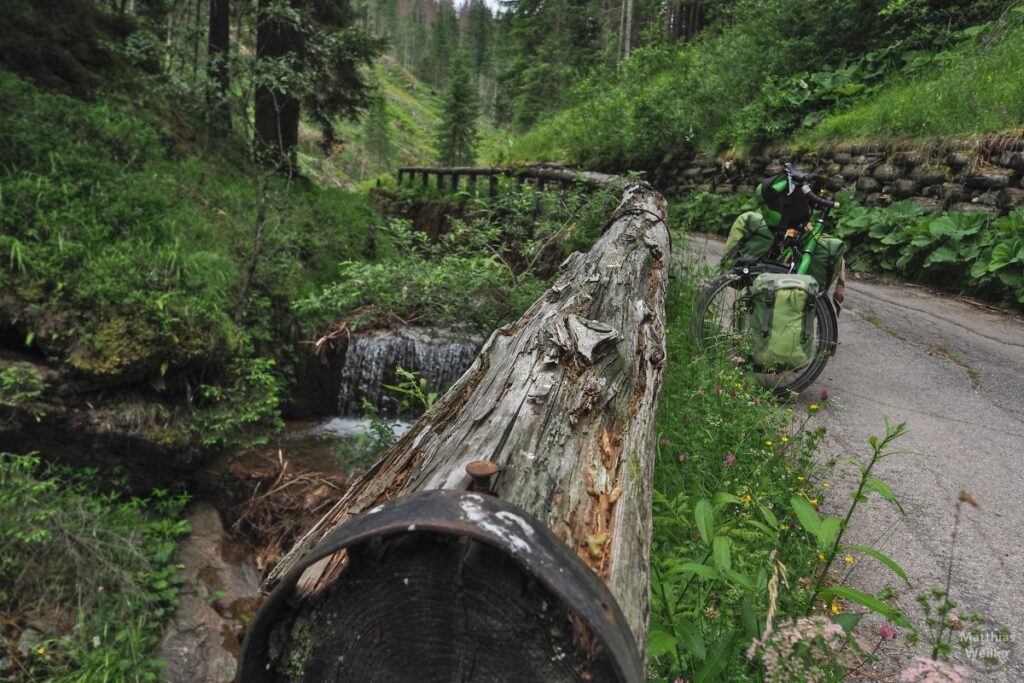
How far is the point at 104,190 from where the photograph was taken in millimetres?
5742

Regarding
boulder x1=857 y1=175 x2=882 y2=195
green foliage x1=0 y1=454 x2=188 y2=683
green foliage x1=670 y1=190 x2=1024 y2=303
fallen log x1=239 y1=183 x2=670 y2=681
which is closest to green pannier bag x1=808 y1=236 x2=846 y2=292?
fallen log x1=239 y1=183 x2=670 y2=681

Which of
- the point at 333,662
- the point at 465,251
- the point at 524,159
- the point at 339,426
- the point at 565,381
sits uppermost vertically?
the point at 524,159

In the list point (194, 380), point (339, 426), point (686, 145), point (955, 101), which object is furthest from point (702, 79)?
point (194, 380)

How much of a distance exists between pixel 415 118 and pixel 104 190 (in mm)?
70802

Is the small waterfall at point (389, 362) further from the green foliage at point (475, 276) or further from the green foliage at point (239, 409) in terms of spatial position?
the green foliage at point (239, 409)

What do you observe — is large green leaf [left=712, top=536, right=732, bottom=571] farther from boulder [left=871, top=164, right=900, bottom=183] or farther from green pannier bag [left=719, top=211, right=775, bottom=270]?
boulder [left=871, top=164, right=900, bottom=183]

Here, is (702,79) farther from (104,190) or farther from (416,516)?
(416,516)

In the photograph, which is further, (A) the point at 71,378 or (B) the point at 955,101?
(B) the point at 955,101

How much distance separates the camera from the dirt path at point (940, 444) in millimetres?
2535

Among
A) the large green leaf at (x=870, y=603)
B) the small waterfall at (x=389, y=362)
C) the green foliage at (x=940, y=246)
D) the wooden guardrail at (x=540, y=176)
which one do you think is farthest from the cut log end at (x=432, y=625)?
the green foliage at (x=940, y=246)

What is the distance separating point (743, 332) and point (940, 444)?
4.89 feet

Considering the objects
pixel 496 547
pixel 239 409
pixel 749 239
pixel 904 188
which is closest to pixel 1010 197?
pixel 904 188

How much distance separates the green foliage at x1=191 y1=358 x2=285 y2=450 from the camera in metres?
4.85

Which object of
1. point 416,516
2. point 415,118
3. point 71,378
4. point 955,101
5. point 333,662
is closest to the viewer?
point 416,516
